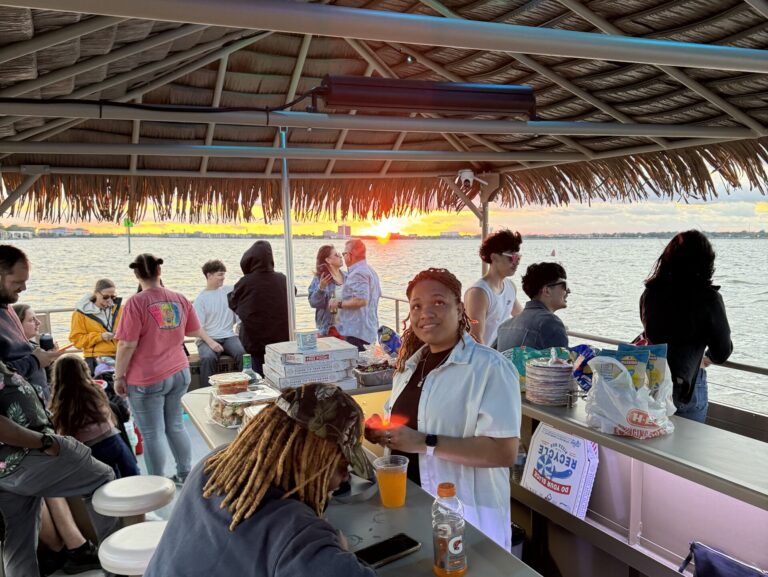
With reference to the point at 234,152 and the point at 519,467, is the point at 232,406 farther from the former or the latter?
the point at 234,152

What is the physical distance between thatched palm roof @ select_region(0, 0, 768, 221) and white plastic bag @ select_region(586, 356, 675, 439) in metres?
1.95

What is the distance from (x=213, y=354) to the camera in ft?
19.3

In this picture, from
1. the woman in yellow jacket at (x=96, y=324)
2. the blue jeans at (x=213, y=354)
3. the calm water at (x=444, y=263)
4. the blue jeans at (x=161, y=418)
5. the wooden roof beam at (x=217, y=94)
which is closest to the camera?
the blue jeans at (x=161, y=418)

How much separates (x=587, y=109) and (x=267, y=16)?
3846 millimetres

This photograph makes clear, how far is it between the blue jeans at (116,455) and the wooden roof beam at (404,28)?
94.8 inches

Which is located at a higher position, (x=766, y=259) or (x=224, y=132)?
(x=224, y=132)

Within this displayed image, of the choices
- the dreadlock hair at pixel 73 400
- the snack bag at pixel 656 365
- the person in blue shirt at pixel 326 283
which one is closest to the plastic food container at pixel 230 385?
the dreadlock hair at pixel 73 400

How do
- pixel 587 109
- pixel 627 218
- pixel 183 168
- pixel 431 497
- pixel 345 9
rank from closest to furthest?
1. pixel 431 497
2. pixel 345 9
3. pixel 587 109
4. pixel 183 168
5. pixel 627 218

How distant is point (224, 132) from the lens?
607 cm

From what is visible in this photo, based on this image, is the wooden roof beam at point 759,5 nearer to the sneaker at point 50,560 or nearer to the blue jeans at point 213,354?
the sneaker at point 50,560

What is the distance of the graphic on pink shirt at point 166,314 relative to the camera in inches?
156

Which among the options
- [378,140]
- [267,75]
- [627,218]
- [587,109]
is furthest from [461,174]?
[627,218]

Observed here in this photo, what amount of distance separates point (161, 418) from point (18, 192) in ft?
9.56

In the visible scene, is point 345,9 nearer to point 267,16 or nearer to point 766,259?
point 267,16
